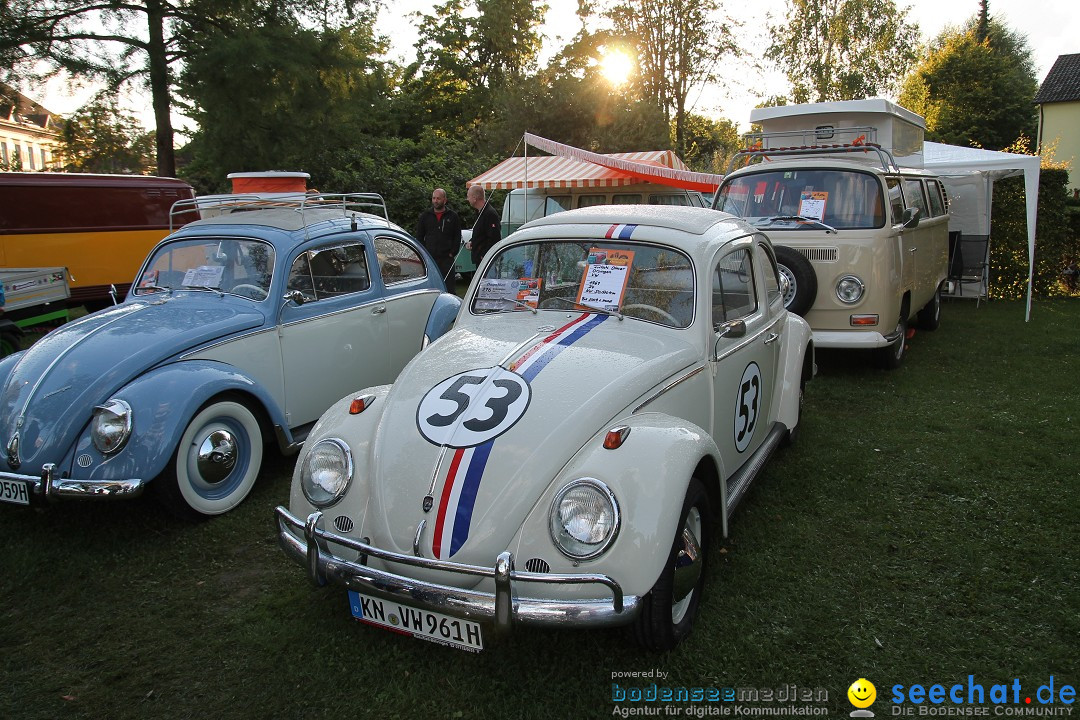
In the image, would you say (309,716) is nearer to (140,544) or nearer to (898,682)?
(140,544)

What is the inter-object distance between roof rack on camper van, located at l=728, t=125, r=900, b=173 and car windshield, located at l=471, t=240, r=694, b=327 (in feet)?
15.1

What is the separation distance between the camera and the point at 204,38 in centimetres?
1243

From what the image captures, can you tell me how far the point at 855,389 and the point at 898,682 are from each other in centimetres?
444

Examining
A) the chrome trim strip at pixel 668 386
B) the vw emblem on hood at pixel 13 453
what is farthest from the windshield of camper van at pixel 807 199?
the vw emblem on hood at pixel 13 453

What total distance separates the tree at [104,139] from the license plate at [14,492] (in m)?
11.1

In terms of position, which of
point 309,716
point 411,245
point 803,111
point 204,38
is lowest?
point 309,716

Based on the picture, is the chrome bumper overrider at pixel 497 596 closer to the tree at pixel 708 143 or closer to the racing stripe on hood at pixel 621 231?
the racing stripe on hood at pixel 621 231

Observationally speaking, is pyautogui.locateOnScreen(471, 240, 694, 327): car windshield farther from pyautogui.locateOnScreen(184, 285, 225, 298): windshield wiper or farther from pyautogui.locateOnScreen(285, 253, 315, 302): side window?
pyautogui.locateOnScreen(184, 285, 225, 298): windshield wiper

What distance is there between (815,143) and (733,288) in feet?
18.6

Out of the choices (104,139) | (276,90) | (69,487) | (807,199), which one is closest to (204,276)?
(69,487)

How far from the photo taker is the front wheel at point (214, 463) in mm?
4211

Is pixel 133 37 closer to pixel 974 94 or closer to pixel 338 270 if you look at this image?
pixel 338 270

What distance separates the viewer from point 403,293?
6.23m

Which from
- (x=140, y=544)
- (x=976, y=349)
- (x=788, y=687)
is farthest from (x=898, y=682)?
(x=976, y=349)
